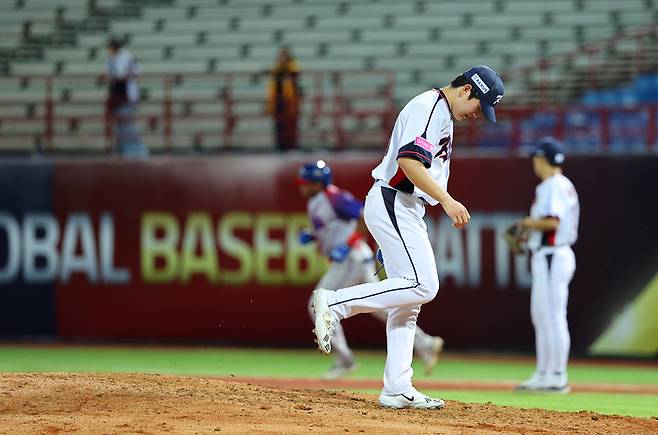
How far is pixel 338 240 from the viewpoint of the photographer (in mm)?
12953

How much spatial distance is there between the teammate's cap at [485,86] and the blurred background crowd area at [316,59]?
9.79 metres

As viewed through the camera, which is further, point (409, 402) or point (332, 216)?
point (332, 216)

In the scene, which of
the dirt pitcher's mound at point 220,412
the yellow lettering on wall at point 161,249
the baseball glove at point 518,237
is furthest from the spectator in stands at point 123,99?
the dirt pitcher's mound at point 220,412

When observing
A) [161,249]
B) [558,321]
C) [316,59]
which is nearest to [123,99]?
[161,249]

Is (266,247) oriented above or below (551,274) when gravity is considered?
below

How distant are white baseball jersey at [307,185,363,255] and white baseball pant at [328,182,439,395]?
171 inches

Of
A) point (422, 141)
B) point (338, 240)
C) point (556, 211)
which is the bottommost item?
point (338, 240)

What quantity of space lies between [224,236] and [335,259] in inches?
162

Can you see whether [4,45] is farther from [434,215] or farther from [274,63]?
[434,215]

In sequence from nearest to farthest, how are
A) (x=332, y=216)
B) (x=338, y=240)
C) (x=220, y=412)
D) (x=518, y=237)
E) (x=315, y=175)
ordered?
(x=220, y=412) → (x=518, y=237) → (x=315, y=175) → (x=332, y=216) → (x=338, y=240)

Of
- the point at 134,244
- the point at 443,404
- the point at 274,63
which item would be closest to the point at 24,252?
the point at 134,244

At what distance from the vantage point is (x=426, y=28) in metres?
22.9

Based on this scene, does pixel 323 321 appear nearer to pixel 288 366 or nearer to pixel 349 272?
pixel 349 272

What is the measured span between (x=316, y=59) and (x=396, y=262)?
14.6m
